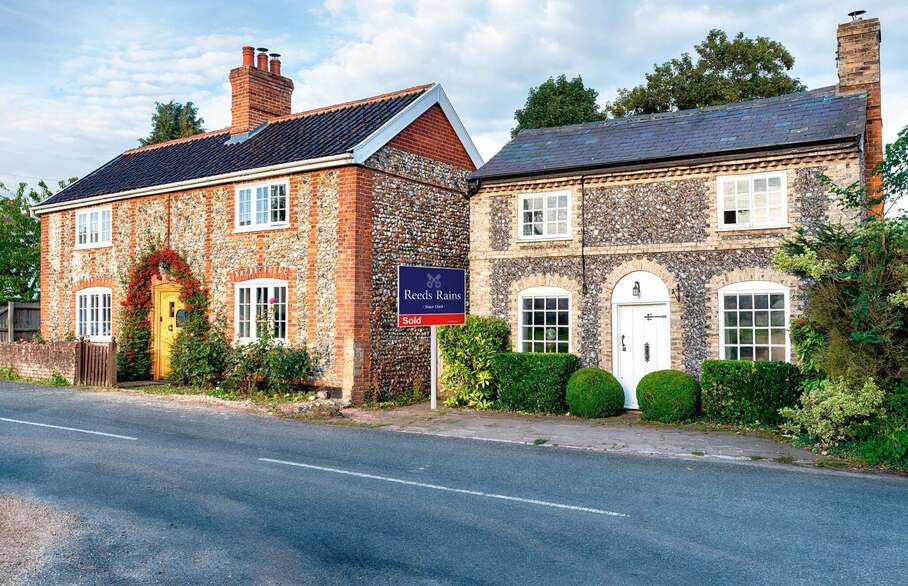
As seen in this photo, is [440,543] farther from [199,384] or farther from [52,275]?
[52,275]

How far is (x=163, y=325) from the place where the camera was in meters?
20.2

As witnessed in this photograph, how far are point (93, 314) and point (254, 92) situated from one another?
841 cm

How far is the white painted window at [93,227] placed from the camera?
2183 centimetres

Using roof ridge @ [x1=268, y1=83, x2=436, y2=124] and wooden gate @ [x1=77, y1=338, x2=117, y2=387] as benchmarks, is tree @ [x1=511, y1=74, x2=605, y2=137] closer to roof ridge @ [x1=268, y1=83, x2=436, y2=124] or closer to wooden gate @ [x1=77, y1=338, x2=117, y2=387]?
roof ridge @ [x1=268, y1=83, x2=436, y2=124]

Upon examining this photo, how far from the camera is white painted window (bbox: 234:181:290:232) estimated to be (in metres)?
17.5

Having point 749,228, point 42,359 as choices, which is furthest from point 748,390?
point 42,359

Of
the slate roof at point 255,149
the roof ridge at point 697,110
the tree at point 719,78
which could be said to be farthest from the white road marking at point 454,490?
the tree at point 719,78

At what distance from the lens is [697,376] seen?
14.3m

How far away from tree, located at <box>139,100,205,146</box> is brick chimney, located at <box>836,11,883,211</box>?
40144 mm

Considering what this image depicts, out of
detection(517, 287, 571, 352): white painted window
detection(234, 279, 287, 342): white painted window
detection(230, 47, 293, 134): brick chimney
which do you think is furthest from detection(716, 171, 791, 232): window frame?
detection(230, 47, 293, 134): brick chimney

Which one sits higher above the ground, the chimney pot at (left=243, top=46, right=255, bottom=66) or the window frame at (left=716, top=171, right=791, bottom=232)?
the chimney pot at (left=243, top=46, right=255, bottom=66)

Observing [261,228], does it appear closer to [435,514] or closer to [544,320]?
[544,320]

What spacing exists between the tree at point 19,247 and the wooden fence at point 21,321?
17.2 feet

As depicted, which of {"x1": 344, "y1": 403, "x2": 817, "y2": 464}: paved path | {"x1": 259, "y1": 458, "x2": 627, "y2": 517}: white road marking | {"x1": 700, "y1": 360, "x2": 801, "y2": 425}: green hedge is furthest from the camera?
{"x1": 700, "y1": 360, "x2": 801, "y2": 425}: green hedge
